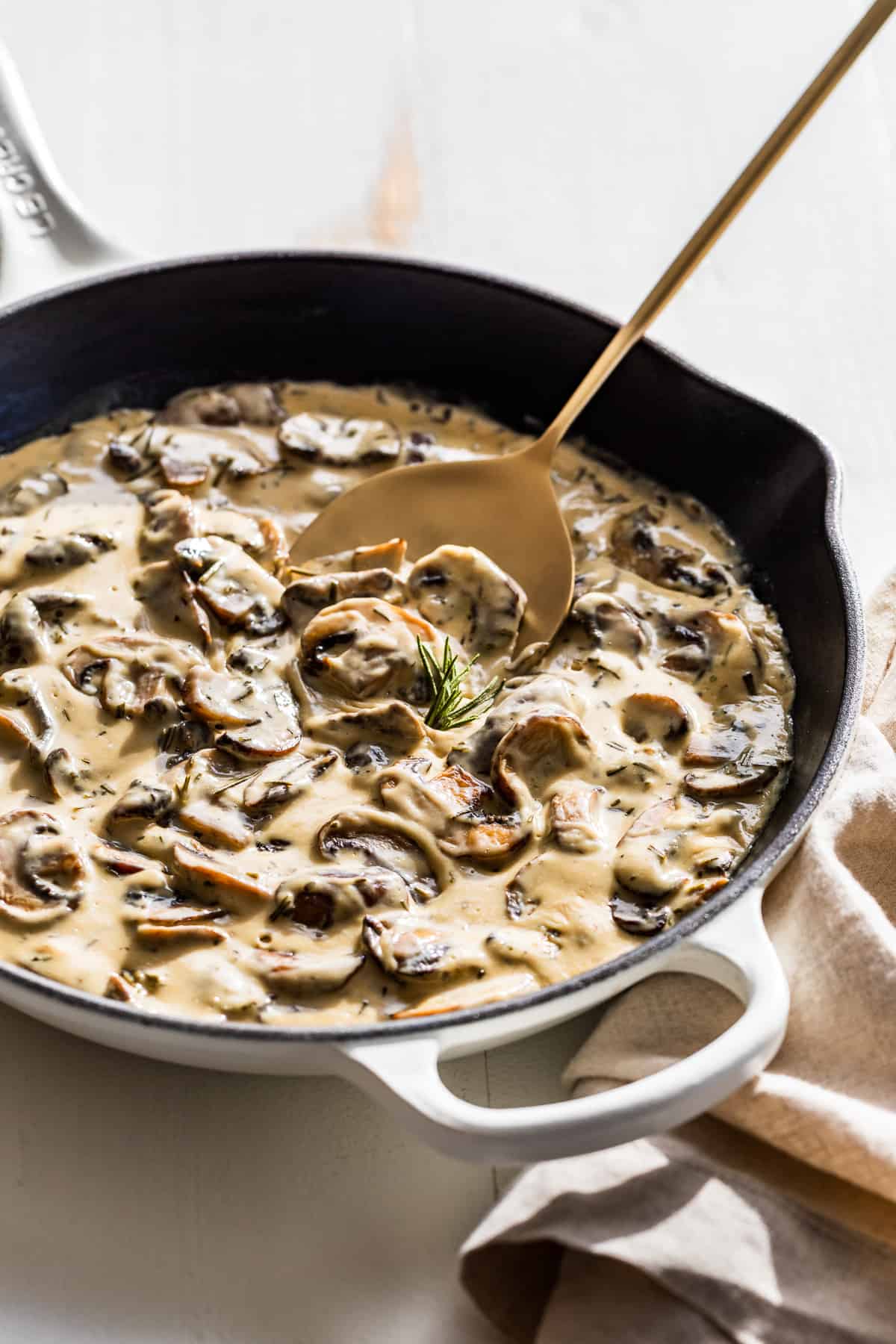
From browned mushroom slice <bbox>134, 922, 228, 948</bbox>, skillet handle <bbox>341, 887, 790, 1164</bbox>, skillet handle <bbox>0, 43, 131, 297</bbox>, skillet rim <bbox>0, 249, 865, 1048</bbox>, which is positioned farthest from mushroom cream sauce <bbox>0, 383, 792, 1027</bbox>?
skillet handle <bbox>0, 43, 131, 297</bbox>

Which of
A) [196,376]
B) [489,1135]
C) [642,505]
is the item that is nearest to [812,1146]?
[489,1135]

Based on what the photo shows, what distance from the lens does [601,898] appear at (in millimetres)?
2562

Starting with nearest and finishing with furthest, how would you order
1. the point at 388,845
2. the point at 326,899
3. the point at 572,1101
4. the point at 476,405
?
the point at 572,1101 → the point at 326,899 → the point at 388,845 → the point at 476,405

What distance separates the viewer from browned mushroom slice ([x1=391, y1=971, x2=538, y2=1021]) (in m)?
2.34

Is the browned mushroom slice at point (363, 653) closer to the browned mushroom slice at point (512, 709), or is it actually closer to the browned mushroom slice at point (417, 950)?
the browned mushroom slice at point (512, 709)

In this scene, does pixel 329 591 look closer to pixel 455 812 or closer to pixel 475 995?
pixel 455 812

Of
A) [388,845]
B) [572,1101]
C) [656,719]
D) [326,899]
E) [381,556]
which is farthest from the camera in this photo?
[381,556]

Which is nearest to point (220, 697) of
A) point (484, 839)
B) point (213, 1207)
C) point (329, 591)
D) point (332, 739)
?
point (332, 739)

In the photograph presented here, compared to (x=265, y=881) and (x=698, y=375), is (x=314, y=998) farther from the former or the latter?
(x=698, y=375)

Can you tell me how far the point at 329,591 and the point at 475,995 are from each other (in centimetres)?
95

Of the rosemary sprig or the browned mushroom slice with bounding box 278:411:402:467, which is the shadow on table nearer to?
the rosemary sprig

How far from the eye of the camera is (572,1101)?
2.05m

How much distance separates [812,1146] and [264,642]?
139 centimetres

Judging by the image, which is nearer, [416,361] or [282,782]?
[282,782]
